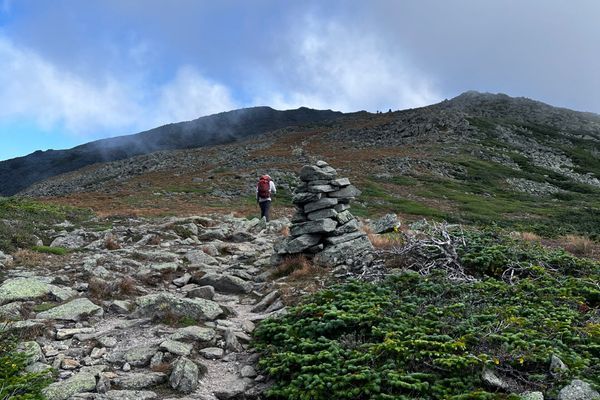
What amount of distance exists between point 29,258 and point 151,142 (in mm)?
141166

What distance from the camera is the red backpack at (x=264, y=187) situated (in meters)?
22.8

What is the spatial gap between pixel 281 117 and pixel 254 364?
168053 millimetres

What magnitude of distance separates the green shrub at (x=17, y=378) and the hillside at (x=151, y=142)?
125m

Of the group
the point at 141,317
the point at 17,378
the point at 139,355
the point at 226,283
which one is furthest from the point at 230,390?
the point at 226,283

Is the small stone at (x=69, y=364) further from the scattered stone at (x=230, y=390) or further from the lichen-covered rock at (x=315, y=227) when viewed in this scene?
the lichen-covered rock at (x=315, y=227)

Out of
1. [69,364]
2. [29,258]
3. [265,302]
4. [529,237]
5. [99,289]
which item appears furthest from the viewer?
[529,237]

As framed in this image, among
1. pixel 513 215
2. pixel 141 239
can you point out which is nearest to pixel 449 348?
pixel 141 239

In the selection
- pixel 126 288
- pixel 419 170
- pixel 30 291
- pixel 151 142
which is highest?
pixel 151 142

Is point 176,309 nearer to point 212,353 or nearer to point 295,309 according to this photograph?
point 212,353

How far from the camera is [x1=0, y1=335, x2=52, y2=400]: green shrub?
19.5 feet

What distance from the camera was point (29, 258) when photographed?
44.8ft

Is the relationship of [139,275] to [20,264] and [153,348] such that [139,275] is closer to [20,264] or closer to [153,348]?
[20,264]

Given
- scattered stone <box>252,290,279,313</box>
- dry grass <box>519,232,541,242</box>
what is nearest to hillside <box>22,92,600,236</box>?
dry grass <box>519,232,541,242</box>

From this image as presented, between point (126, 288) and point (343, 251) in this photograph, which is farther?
point (343, 251)
